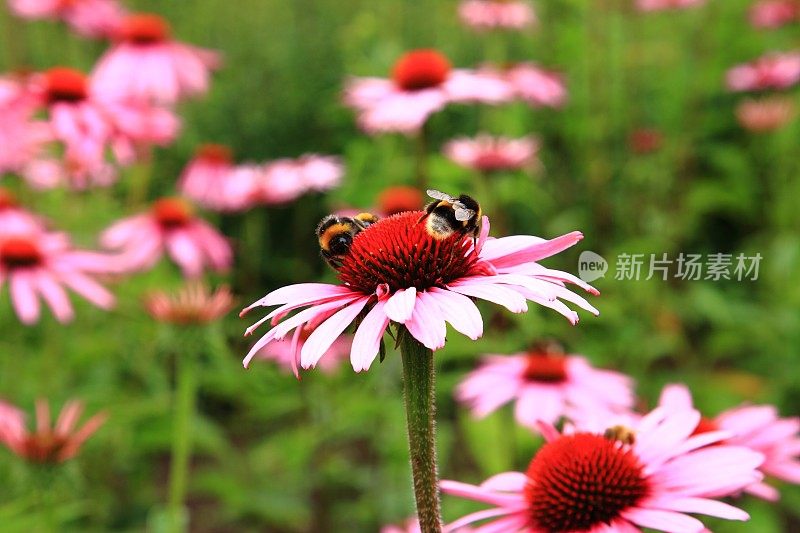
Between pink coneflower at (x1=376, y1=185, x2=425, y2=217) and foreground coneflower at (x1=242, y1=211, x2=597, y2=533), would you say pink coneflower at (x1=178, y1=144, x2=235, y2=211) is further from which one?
foreground coneflower at (x1=242, y1=211, x2=597, y2=533)

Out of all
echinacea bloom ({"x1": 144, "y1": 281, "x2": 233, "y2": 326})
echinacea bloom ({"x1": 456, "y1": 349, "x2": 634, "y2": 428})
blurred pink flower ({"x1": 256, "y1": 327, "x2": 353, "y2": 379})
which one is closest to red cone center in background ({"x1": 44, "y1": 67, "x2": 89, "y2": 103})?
blurred pink flower ({"x1": 256, "y1": 327, "x2": 353, "y2": 379})

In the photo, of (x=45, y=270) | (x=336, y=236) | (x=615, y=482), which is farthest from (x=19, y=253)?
(x=615, y=482)

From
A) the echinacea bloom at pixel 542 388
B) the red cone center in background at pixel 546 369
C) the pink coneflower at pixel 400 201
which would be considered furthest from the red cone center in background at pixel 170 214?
the red cone center in background at pixel 546 369

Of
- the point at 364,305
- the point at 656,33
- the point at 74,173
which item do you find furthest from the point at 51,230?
the point at 656,33

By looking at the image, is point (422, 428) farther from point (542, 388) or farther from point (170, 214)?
point (170, 214)

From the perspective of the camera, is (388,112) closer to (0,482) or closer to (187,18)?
(0,482)

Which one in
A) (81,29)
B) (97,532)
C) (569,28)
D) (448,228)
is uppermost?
(569,28)

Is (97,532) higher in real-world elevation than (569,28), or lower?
lower
